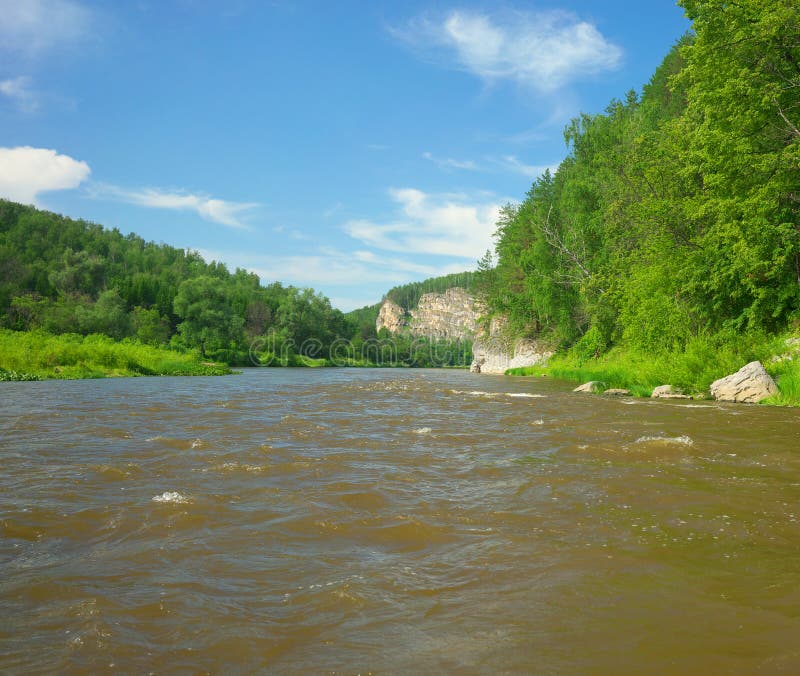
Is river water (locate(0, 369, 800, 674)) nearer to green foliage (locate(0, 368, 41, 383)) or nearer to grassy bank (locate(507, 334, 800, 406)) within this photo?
grassy bank (locate(507, 334, 800, 406))

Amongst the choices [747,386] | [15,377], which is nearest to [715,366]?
→ [747,386]

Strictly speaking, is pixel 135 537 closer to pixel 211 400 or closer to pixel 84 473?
pixel 84 473

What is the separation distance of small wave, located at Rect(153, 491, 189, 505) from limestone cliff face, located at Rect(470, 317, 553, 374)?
159 ft

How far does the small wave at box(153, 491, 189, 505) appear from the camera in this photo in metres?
6.02

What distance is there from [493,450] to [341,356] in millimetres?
108512

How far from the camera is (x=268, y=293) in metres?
132

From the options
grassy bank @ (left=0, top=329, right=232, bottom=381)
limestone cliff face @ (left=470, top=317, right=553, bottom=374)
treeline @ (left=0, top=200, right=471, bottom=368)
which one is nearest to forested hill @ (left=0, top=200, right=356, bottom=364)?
treeline @ (left=0, top=200, right=471, bottom=368)

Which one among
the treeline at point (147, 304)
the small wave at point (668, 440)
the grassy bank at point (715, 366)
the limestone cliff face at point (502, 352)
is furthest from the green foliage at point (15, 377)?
the limestone cliff face at point (502, 352)

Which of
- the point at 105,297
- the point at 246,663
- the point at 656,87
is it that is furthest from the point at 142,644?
the point at 105,297

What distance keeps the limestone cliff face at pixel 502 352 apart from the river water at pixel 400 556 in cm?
4518

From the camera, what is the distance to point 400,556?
456cm

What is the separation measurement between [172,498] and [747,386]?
1831 centimetres

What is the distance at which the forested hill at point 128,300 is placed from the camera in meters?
69.5

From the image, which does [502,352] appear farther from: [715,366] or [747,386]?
[747,386]
